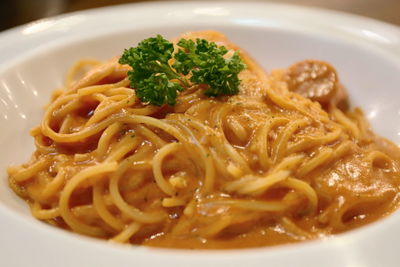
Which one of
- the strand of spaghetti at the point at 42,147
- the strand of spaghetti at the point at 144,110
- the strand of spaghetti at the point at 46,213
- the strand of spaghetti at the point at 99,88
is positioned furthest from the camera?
the strand of spaghetti at the point at 99,88

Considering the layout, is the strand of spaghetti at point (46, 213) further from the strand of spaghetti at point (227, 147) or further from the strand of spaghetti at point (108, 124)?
the strand of spaghetti at point (227, 147)

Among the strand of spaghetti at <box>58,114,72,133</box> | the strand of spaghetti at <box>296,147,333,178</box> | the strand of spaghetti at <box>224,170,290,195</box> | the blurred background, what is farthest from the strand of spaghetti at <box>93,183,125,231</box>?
the blurred background

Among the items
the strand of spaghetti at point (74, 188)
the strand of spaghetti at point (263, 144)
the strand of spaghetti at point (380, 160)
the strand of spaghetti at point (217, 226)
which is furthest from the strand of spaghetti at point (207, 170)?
the strand of spaghetti at point (380, 160)

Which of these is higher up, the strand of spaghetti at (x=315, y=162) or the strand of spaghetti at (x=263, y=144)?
the strand of spaghetti at (x=263, y=144)

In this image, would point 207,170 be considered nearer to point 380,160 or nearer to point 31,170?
point 31,170

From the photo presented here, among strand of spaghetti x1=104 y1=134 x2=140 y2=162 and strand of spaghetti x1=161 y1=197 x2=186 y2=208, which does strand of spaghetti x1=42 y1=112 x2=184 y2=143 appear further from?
strand of spaghetti x1=161 y1=197 x2=186 y2=208
